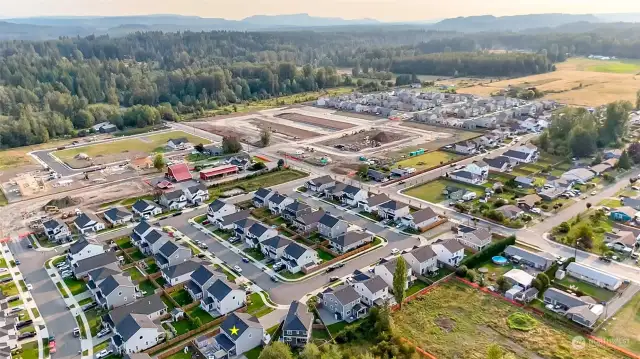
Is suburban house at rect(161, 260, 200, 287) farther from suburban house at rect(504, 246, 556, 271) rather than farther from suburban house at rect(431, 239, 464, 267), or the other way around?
suburban house at rect(504, 246, 556, 271)

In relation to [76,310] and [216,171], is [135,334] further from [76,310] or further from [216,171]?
[216,171]

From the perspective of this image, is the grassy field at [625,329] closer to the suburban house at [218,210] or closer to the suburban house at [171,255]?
the suburban house at [171,255]

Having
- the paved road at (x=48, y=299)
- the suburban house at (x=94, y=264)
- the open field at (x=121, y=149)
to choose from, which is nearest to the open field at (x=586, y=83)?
the open field at (x=121, y=149)

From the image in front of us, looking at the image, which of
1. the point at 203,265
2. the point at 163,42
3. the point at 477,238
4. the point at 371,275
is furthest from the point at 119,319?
the point at 163,42

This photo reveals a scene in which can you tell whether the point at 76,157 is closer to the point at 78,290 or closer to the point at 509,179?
the point at 78,290

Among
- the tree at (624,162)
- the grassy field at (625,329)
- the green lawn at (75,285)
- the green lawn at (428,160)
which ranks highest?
the tree at (624,162)

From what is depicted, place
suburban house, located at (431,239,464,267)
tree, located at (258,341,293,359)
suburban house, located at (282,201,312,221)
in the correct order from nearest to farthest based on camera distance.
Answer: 1. tree, located at (258,341,293,359)
2. suburban house, located at (431,239,464,267)
3. suburban house, located at (282,201,312,221)

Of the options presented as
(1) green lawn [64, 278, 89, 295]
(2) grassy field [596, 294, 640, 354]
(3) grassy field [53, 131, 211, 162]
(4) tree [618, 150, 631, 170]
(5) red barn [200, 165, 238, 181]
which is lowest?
(3) grassy field [53, 131, 211, 162]

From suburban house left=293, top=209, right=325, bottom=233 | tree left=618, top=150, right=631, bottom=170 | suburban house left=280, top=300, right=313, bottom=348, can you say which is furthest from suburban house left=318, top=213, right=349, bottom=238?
tree left=618, top=150, right=631, bottom=170
